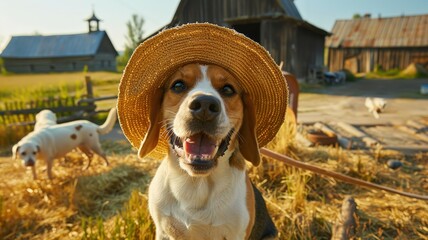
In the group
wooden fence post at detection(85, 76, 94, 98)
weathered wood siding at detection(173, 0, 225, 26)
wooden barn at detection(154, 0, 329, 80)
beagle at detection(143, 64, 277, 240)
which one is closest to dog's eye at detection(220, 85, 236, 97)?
beagle at detection(143, 64, 277, 240)

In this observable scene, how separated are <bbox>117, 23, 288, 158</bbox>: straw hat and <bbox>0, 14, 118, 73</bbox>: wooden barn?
3413 cm

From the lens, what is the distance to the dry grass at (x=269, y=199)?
2988 millimetres

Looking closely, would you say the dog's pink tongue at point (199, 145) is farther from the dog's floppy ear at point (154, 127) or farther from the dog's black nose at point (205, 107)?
the dog's floppy ear at point (154, 127)

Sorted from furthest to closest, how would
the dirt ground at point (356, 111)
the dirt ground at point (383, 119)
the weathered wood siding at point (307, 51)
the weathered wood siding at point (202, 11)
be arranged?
the weathered wood siding at point (307, 51) → the weathered wood siding at point (202, 11) → the dirt ground at point (356, 111) → the dirt ground at point (383, 119)

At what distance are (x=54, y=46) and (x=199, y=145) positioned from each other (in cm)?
3926

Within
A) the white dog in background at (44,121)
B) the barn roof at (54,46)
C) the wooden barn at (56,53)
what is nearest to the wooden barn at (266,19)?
the white dog in background at (44,121)

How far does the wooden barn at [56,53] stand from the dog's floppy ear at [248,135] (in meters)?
34.4

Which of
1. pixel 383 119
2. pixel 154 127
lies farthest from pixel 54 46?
pixel 154 127

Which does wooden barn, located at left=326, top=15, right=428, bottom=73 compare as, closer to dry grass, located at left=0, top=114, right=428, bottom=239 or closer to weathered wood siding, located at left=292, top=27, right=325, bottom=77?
weathered wood siding, located at left=292, top=27, right=325, bottom=77

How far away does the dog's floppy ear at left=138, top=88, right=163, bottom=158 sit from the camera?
2027 millimetres

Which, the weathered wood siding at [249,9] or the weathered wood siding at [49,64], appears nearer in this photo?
the weathered wood siding at [249,9]

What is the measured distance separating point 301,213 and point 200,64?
1965 millimetres

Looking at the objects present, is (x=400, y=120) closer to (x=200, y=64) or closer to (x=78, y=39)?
(x=200, y=64)

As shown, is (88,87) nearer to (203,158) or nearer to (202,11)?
(202,11)
